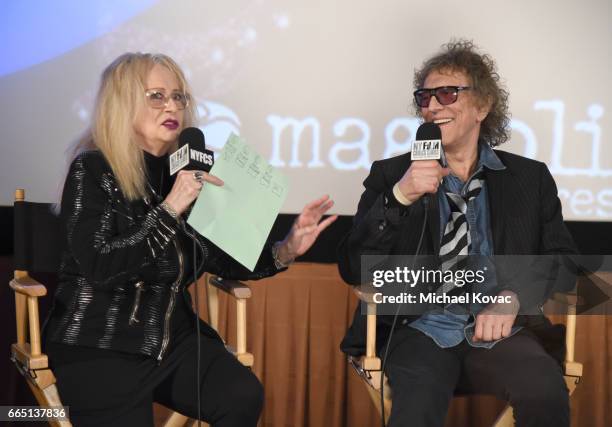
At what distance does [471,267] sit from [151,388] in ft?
3.33

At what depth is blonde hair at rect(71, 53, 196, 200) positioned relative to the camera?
1941 mm

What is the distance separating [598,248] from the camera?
3.19 meters

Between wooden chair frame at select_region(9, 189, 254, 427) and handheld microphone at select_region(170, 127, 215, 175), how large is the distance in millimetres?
511

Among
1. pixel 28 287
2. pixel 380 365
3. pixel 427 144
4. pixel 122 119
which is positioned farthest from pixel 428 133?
pixel 28 287

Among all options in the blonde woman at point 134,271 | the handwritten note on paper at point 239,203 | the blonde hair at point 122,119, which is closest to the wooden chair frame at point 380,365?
the blonde woman at point 134,271

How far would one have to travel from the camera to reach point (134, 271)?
183 centimetres

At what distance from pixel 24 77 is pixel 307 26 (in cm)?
135

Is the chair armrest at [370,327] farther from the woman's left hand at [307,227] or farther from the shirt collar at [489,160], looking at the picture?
the shirt collar at [489,160]

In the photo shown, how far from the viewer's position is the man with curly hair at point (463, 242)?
1988 mm

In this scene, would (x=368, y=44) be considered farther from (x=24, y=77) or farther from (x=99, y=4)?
(x=24, y=77)

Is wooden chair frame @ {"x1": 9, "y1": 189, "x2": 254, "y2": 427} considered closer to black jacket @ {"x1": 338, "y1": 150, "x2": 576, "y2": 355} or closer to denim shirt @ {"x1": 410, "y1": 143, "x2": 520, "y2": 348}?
black jacket @ {"x1": 338, "y1": 150, "x2": 576, "y2": 355}

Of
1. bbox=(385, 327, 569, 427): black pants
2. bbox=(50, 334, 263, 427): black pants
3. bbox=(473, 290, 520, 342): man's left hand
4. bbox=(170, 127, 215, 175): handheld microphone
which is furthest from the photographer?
bbox=(473, 290, 520, 342): man's left hand

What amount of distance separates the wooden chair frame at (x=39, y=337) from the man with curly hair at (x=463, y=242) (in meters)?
0.34

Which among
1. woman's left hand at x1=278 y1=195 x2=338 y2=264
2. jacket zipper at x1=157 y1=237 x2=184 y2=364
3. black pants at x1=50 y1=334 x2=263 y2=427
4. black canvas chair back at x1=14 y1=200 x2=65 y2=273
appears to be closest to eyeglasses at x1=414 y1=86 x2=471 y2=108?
woman's left hand at x1=278 y1=195 x2=338 y2=264
